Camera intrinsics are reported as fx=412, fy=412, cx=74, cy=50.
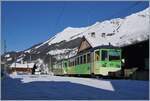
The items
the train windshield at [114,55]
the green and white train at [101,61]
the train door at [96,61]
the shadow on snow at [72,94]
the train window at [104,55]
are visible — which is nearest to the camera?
the shadow on snow at [72,94]

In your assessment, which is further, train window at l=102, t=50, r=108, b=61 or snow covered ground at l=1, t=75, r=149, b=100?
train window at l=102, t=50, r=108, b=61

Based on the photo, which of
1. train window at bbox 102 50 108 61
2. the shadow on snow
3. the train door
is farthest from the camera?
train window at bbox 102 50 108 61

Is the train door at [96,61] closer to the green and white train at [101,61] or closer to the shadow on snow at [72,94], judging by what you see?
the green and white train at [101,61]

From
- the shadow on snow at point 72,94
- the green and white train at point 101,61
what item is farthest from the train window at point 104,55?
the shadow on snow at point 72,94

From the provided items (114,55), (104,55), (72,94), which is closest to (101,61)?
(104,55)

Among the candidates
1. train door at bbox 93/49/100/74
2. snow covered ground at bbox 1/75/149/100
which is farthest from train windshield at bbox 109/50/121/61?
snow covered ground at bbox 1/75/149/100

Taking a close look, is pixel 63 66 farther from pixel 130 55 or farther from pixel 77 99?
pixel 77 99

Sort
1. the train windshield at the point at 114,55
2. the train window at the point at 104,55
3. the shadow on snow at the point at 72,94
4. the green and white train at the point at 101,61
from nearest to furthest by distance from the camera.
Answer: the shadow on snow at the point at 72,94 < the green and white train at the point at 101,61 < the train window at the point at 104,55 < the train windshield at the point at 114,55

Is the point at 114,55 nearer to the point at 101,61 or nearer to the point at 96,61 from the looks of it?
the point at 101,61

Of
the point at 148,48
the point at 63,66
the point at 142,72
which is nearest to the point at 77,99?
the point at 142,72

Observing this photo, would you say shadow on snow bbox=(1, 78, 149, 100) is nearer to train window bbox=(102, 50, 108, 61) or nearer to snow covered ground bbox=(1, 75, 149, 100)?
snow covered ground bbox=(1, 75, 149, 100)

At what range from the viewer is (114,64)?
34.6 meters

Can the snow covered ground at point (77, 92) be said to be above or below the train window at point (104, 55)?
below

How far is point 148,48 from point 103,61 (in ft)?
A: 12.7
